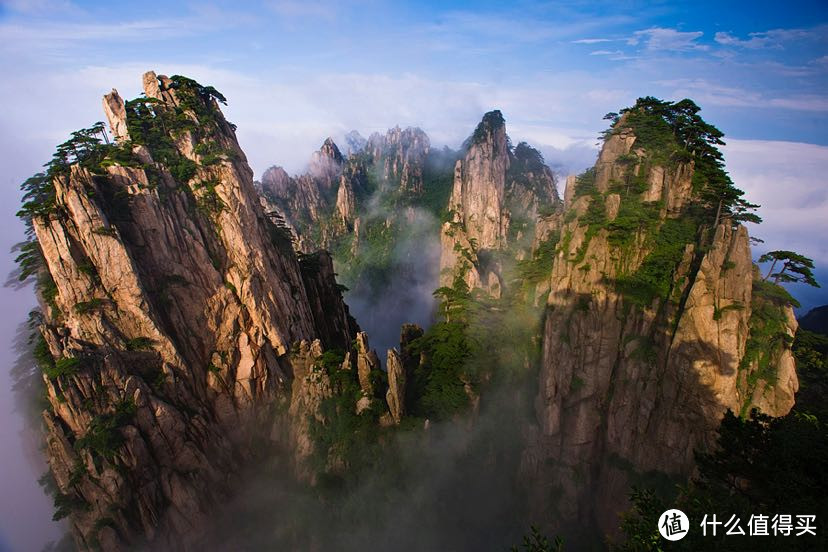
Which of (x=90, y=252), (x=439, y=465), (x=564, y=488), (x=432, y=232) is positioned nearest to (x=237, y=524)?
(x=439, y=465)

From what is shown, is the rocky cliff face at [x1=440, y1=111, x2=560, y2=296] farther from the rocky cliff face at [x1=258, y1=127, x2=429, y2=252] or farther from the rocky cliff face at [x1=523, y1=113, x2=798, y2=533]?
the rocky cliff face at [x1=523, y1=113, x2=798, y2=533]

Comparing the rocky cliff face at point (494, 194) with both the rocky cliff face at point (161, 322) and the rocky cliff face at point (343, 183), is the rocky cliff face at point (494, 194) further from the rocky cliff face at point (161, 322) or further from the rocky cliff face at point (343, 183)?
the rocky cliff face at point (161, 322)

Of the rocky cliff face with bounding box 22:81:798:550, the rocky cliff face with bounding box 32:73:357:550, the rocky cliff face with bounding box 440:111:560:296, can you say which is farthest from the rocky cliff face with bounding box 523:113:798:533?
the rocky cliff face with bounding box 440:111:560:296

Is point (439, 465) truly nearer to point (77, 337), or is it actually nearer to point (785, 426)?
point (785, 426)

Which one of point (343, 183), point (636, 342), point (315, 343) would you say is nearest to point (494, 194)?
point (343, 183)

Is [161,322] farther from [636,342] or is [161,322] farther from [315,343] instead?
[636,342]

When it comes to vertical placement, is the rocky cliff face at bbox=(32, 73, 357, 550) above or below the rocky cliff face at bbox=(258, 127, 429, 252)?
below

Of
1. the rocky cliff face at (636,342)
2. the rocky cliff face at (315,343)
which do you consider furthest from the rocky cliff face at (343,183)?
the rocky cliff face at (636,342)
